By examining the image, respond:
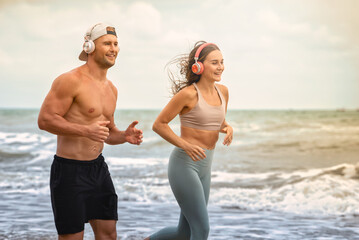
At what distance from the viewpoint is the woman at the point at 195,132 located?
3875 millimetres

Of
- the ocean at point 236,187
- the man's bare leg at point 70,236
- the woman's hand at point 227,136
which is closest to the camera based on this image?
the man's bare leg at point 70,236

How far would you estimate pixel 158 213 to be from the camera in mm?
8195

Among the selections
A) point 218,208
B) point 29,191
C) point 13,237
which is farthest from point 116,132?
point 29,191

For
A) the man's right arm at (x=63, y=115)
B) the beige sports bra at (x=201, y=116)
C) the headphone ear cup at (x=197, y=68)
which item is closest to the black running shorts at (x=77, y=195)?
the man's right arm at (x=63, y=115)

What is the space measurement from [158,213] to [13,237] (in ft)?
8.89

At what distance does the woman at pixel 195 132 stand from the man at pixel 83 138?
390mm

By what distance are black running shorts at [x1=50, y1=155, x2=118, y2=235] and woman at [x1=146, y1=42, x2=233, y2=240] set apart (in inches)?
21.9

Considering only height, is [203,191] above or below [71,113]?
below

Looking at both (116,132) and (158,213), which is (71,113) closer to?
(116,132)

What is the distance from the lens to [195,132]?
13.2 ft

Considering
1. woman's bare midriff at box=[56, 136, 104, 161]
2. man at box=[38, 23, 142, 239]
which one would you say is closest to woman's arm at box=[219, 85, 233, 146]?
man at box=[38, 23, 142, 239]

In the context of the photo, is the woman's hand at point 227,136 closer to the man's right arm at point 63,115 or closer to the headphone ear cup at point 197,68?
the headphone ear cup at point 197,68

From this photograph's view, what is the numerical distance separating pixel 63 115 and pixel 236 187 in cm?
888

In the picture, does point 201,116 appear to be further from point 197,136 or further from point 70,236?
point 70,236
